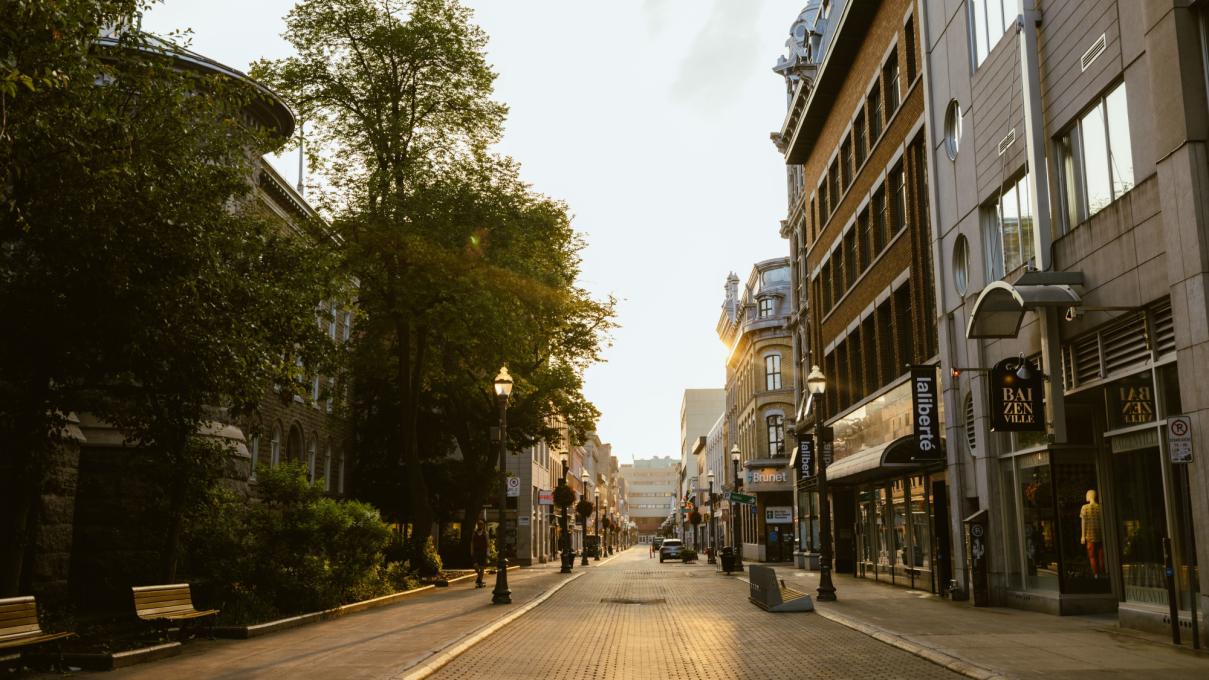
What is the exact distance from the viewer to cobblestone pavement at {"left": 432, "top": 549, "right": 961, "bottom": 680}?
36.9 feet

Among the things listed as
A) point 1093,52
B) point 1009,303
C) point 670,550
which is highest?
point 1093,52

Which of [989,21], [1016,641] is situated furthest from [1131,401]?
[989,21]

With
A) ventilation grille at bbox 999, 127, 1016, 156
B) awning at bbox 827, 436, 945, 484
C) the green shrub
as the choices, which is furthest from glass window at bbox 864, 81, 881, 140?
the green shrub

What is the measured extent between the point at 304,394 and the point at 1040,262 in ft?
39.4

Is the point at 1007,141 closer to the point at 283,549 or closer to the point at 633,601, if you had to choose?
the point at 633,601

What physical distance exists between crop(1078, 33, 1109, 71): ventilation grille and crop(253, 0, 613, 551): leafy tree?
1565 cm

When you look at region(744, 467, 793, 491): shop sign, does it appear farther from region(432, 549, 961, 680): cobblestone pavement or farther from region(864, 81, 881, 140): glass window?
region(432, 549, 961, 680): cobblestone pavement

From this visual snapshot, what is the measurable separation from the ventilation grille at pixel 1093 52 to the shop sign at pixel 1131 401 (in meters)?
4.86

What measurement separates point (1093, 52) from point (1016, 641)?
8728mm

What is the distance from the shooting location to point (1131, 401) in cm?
1463

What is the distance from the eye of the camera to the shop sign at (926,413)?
2219 centimetres

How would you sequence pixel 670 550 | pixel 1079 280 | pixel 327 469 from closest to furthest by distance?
pixel 1079 280
pixel 327 469
pixel 670 550

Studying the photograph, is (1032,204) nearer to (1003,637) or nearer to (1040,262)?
(1040,262)

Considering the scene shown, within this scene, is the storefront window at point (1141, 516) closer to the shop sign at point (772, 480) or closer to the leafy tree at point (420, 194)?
the leafy tree at point (420, 194)
